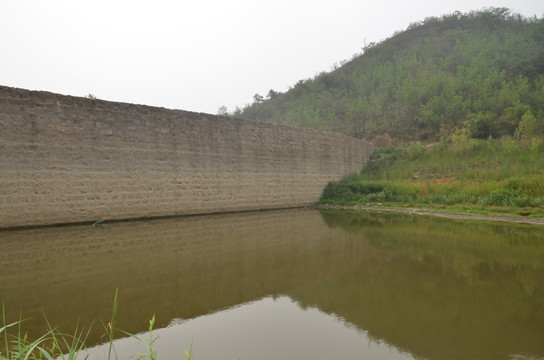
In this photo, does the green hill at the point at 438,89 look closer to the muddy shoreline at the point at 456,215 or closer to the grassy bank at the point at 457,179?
the grassy bank at the point at 457,179

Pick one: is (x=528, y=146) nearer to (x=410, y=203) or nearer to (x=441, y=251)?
(x=410, y=203)

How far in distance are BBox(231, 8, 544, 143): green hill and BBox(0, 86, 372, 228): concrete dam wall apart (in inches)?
481

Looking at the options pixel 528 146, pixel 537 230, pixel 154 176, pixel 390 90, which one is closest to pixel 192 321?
pixel 154 176

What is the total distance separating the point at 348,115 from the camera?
2470 cm

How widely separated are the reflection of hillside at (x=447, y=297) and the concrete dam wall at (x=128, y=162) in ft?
21.0

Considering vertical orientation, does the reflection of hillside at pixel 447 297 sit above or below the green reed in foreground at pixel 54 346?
below

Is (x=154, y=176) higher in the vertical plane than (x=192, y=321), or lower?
higher

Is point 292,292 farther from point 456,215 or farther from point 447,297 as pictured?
point 456,215

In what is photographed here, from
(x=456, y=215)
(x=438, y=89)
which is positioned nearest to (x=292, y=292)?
(x=456, y=215)

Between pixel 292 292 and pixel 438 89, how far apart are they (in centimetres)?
2414

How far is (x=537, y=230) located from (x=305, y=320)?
22.8ft

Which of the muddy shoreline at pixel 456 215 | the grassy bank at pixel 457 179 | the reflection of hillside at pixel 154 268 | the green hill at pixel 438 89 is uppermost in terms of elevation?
the green hill at pixel 438 89

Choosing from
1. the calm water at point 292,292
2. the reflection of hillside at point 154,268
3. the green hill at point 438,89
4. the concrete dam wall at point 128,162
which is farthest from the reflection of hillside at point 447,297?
the green hill at point 438,89

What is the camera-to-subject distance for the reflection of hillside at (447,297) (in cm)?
237
